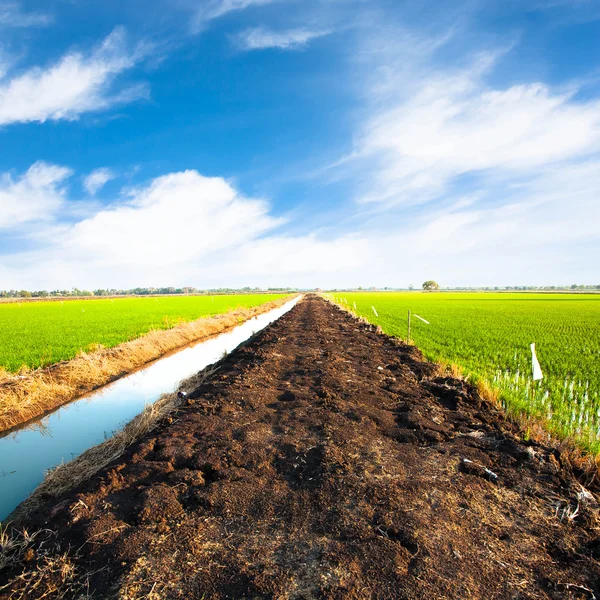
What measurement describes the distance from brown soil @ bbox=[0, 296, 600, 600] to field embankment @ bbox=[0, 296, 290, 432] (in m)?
4.58

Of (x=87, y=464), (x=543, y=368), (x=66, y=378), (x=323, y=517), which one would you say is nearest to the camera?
(x=323, y=517)

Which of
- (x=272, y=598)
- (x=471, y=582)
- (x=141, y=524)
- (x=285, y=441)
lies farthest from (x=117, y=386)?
(x=471, y=582)

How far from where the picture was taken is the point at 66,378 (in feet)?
33.9

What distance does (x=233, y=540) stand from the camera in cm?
318

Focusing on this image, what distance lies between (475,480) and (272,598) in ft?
9.31

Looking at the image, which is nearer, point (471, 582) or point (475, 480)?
point (471, 582)

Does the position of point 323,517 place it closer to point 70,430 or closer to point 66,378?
point 70,430

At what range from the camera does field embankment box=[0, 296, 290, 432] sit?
830 cm

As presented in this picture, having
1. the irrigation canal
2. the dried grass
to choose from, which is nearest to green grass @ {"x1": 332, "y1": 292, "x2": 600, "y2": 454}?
the dried grass

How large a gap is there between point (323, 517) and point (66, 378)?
389 inches

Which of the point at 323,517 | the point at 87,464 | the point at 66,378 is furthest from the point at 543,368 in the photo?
the point at 66,378

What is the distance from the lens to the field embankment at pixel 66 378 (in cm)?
830

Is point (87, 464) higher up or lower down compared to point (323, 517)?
lower down

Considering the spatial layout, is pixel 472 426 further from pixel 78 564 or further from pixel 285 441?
pixel 78 564
